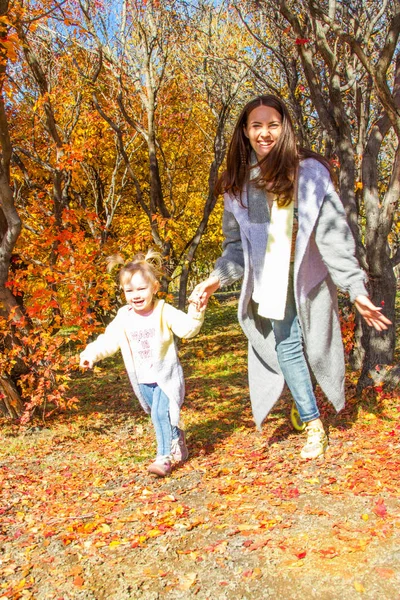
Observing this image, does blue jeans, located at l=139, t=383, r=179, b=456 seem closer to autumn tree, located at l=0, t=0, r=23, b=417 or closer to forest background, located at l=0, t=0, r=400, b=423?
forest background, located at l=0, t=0, r=400, b=423

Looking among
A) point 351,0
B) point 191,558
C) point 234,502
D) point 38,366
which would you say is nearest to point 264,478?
point 234,502

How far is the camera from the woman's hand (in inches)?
133

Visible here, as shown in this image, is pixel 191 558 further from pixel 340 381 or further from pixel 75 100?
pixel 75 100

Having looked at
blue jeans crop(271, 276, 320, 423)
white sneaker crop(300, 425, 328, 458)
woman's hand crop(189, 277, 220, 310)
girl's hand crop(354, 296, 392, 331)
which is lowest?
white sneaker crop(300, 425, 328, 458)

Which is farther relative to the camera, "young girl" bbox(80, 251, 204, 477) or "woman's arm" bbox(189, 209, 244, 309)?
"young girl" bbox(80, 251, 204, 477)

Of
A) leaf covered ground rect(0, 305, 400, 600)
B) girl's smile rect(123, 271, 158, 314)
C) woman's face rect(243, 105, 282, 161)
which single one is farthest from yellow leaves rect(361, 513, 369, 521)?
woman's face rect(243, 105, 282, 161)

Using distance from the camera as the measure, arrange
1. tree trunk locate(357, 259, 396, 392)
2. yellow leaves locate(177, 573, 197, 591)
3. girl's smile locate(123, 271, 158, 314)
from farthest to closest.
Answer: tree trunk locate(357, 259, 396, 392), girl's smile locate(123, 271, 158, 314), yellow leaves locate(177, 573, 197, 591)

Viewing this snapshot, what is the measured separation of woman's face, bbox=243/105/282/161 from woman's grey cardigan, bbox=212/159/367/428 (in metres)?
0.22

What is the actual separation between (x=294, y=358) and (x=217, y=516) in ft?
3.32

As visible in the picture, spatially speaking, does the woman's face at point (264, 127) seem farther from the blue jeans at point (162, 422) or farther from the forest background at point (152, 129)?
the blue jeans at point (162, 422)

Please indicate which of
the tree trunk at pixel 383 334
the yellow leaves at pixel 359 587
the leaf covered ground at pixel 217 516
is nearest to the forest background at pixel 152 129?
the tree trunk at pixel 383 334

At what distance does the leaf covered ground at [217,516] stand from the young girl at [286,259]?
0.44m

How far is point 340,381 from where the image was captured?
3.57 m

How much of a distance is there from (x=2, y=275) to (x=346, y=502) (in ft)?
12.3
